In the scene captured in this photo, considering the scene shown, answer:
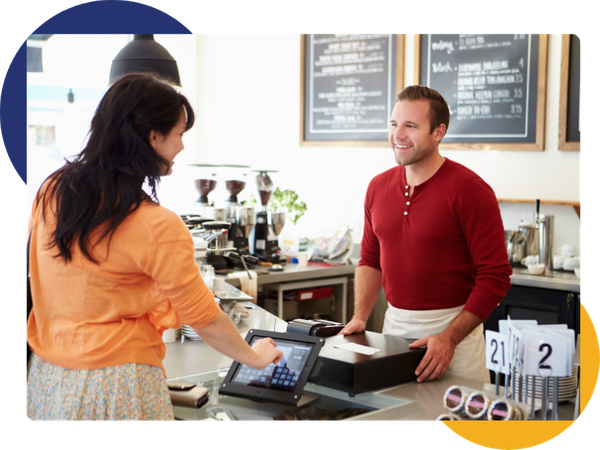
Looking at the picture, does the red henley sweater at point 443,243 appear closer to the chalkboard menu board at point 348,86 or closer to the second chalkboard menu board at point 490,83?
the second chalkboard menu board at point 490,83

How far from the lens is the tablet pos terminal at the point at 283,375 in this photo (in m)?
1.41

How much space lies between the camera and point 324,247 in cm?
387

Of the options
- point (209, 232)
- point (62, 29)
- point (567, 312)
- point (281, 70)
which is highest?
point (281, 70)

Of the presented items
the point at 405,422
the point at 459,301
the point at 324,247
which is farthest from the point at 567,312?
the point at 405,422

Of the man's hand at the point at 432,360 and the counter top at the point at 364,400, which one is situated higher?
the man's hand at the point at 432,360

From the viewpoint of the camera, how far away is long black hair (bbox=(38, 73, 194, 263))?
43.0 inches

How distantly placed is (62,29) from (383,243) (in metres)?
1.18

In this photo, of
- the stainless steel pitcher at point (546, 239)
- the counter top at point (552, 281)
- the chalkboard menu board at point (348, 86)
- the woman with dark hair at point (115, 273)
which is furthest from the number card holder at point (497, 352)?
the chalkboard menu board at point (348, 86)

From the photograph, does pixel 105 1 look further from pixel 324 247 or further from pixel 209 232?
pixel 324 247

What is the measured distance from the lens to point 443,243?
193 cm

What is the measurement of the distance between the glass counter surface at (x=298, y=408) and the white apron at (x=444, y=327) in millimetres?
442

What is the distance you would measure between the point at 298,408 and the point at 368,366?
0.64 feet

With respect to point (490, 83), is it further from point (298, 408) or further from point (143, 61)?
point (298, 408)

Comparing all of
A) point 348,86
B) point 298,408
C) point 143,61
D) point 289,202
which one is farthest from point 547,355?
point 348,86
